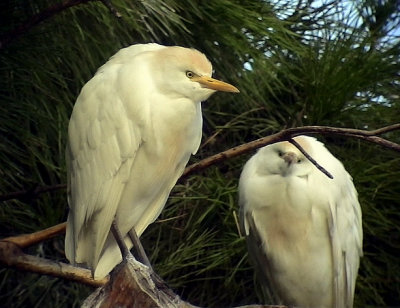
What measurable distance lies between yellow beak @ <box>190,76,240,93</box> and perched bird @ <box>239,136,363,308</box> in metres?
0.40

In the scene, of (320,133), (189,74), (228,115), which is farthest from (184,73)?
(228,115)

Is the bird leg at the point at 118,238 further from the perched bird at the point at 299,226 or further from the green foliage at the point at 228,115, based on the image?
the perched bird at the point at 299,226

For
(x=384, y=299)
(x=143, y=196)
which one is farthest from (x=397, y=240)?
(x=143, y=196)

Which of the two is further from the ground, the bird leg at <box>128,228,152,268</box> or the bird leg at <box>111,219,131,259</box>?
the bird leg at <box>111,219,131,259</box>

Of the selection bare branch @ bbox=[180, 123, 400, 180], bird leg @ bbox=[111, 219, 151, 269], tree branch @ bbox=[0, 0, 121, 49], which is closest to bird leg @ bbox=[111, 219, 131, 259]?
bird leg @ bbox=[111, 219, 151, 269]

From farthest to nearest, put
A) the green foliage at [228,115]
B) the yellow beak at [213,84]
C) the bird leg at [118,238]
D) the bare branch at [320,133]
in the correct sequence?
the green foliage at [228,115], the bird leg at [118,238], the yellow beak at [213,84], the bare branch at [320,133]

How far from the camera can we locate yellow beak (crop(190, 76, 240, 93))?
4.11 ft

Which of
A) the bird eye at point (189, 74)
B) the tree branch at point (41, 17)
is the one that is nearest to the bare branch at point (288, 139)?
the bird eye at point (189, 74)

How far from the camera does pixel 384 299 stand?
1.86 metres

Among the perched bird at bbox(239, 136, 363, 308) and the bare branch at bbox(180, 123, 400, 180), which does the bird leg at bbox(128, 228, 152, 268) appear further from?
the perched bird at bbox(239, 136, 363, 308)

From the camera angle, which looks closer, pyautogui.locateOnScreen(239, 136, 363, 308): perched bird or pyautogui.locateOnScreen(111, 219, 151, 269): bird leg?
pyautogui.locateOnScreen(111, 219, 151, 269): bird leg

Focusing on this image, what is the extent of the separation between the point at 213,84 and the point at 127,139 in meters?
0.15

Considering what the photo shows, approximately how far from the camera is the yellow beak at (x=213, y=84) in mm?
1254

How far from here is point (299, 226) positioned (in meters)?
1.73
